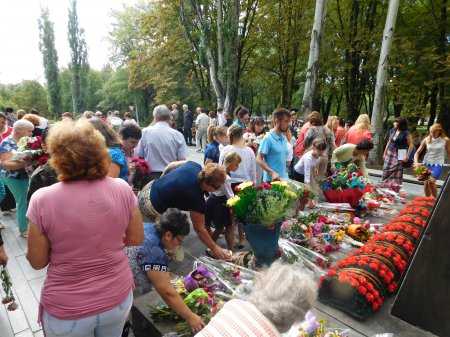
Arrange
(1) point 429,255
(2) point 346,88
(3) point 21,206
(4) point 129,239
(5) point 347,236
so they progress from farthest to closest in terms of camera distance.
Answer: (2) point 346,88 → (3) point 21,206 → (5) point 347,236 → (4) point 129,239 → (1) point 429,255

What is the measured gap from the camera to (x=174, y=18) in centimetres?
1798

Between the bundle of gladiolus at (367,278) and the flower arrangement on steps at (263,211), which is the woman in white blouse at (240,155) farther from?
the bundle of gladiolus at (367,278)

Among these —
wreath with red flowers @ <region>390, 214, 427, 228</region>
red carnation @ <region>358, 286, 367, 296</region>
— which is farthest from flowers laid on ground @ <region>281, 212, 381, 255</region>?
red carnation @ <region>358, 286, 367, 296</region>

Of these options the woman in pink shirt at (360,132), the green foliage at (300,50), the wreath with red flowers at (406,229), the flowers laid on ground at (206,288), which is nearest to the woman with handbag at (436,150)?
the woman in pink shirt at (360,132)

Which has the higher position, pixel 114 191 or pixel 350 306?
pixel 114 191

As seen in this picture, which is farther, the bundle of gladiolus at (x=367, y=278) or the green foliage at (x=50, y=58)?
the green foliage at (x=50, y=58)

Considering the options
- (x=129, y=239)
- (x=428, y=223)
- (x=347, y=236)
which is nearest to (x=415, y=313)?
(x=428, y=223)

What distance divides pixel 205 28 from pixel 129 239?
12553 mm

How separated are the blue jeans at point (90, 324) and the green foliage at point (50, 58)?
41190 mm

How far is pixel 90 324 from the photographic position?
5.38ft

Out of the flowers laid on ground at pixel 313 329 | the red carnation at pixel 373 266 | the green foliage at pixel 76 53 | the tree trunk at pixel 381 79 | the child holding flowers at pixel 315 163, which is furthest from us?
the green foliage at pixel 76 53

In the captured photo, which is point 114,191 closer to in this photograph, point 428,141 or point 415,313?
point 415,313

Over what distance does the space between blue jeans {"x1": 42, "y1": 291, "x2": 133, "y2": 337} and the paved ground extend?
1.48 metres

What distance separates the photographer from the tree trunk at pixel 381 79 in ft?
30.5
